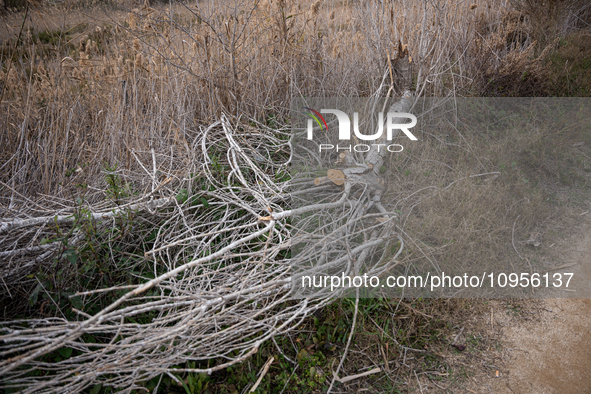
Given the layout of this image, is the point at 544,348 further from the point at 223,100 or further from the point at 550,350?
the point at 223,100

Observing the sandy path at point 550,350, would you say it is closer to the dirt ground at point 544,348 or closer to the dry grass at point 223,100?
the dirt ground at point 544,348

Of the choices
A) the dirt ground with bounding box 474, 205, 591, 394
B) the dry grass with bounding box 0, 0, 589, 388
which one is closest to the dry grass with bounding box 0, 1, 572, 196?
the dry grass with bounding box 0, 0, 589, 388

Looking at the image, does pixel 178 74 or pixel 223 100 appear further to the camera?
pixel 223 100

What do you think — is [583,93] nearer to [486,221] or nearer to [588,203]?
[588,203]

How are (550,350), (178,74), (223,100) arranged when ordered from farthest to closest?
(223,100) < (178,74) < (550,350)

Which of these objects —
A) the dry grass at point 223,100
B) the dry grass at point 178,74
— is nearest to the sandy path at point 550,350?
the dry grass at point 223,100

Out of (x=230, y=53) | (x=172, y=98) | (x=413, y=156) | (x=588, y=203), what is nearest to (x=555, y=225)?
(x=588, y=203)

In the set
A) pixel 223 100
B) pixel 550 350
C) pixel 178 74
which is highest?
pixel 178 74

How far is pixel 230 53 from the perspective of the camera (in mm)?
3178

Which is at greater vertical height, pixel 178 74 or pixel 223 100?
pixel 178 74

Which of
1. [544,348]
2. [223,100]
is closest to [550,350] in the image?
[544,348]

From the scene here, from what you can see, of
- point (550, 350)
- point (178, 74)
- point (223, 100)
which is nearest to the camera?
point (550, 350)

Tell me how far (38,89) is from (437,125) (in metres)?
3.87

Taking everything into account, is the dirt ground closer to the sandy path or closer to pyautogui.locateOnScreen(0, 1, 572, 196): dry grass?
the sandy path
